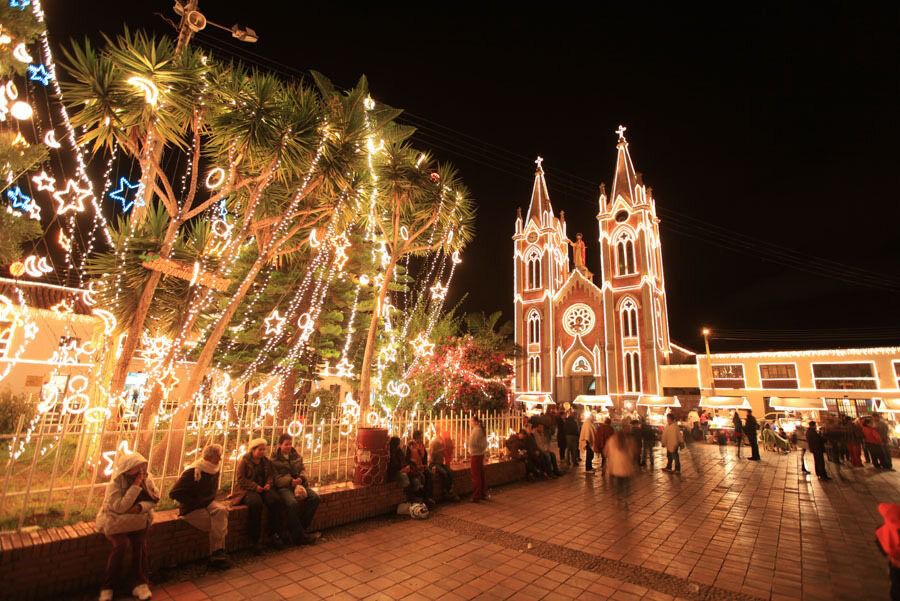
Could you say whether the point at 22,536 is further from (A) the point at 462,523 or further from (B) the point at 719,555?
(B) the point at 719,555

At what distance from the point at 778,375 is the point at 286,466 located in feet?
133

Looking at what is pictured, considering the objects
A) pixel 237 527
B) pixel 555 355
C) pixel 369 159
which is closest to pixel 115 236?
pixel 369 159

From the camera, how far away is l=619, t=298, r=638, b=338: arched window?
3753 cm

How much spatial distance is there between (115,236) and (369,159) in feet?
18.0

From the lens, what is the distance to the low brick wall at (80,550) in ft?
11.5

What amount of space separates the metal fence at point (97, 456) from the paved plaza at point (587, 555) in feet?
4.33

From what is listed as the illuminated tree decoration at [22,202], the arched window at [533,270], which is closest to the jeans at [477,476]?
the illuminated tree decoration at [22,202]

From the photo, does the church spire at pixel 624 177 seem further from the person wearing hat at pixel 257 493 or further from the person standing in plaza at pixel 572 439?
the person wearing hat at pixel 257 493

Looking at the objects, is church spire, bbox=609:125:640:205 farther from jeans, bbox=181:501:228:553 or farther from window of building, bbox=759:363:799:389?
jeans, bbox=181:501:228:553

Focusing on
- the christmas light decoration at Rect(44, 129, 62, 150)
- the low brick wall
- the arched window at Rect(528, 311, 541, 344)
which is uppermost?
the arched window at Rect(528, 311, 541, 344)

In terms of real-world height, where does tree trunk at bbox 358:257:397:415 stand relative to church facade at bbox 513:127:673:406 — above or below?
below

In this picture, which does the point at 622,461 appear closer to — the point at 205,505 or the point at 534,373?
the point at 205,505

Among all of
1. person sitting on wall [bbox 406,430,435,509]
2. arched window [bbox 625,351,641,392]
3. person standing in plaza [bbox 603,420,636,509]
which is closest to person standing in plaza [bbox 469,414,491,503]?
person sitting on wall [bbox 406,430,435,509]

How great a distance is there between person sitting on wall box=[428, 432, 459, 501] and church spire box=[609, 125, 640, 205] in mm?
39528
